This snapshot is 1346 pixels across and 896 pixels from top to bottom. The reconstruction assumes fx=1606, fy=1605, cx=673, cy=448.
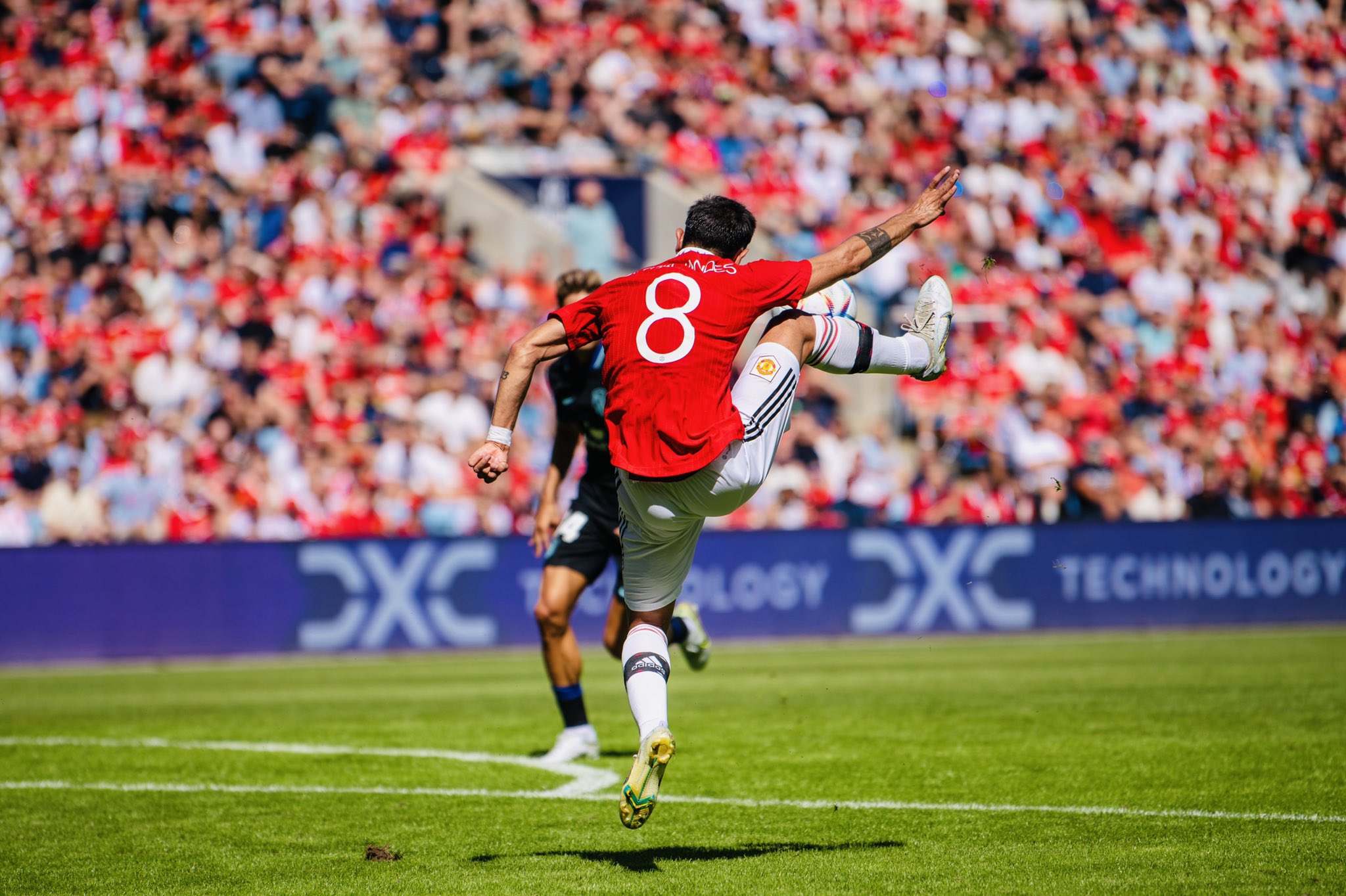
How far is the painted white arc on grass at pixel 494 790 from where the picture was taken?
667cm

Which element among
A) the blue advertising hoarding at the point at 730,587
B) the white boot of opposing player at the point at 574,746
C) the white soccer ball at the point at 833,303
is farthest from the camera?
the blue advertising hoarding at the point at 730,587

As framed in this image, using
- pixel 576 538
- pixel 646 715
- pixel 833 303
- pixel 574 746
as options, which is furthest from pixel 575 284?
pixel 646 715

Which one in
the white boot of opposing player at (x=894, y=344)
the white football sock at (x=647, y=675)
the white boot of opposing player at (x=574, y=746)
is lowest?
the white boot of opposing player at (x=574, y=746)

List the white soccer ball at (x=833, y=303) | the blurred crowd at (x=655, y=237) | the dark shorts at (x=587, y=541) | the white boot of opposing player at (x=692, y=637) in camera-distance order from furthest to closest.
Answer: the blurred crowd at (x=655, y=237), the white boot of opposing player at (x=692, y=637), the dark shorts at (x=587, y=541), the white soccer ball at (x=833, y=303)

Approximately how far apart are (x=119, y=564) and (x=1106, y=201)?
574 inches

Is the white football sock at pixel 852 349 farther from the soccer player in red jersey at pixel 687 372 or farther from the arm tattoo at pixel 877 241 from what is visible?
the arm tattoo at pixel 877 241

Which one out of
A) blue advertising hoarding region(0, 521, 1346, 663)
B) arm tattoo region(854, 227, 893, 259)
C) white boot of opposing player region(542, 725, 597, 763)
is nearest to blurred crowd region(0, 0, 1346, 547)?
blue advertising hoarding region(0, 521, 1346, 663)

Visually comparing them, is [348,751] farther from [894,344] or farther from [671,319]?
[894,344]

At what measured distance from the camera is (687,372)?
238 inches

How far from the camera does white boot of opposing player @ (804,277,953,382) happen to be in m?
6.25

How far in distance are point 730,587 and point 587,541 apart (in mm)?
8843

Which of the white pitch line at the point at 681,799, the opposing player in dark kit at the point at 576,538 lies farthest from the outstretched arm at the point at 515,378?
the opposing player in dark kit at the point at 576,538

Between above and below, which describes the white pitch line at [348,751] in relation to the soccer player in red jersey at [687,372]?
below

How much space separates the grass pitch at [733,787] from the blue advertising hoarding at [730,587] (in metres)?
3.21
